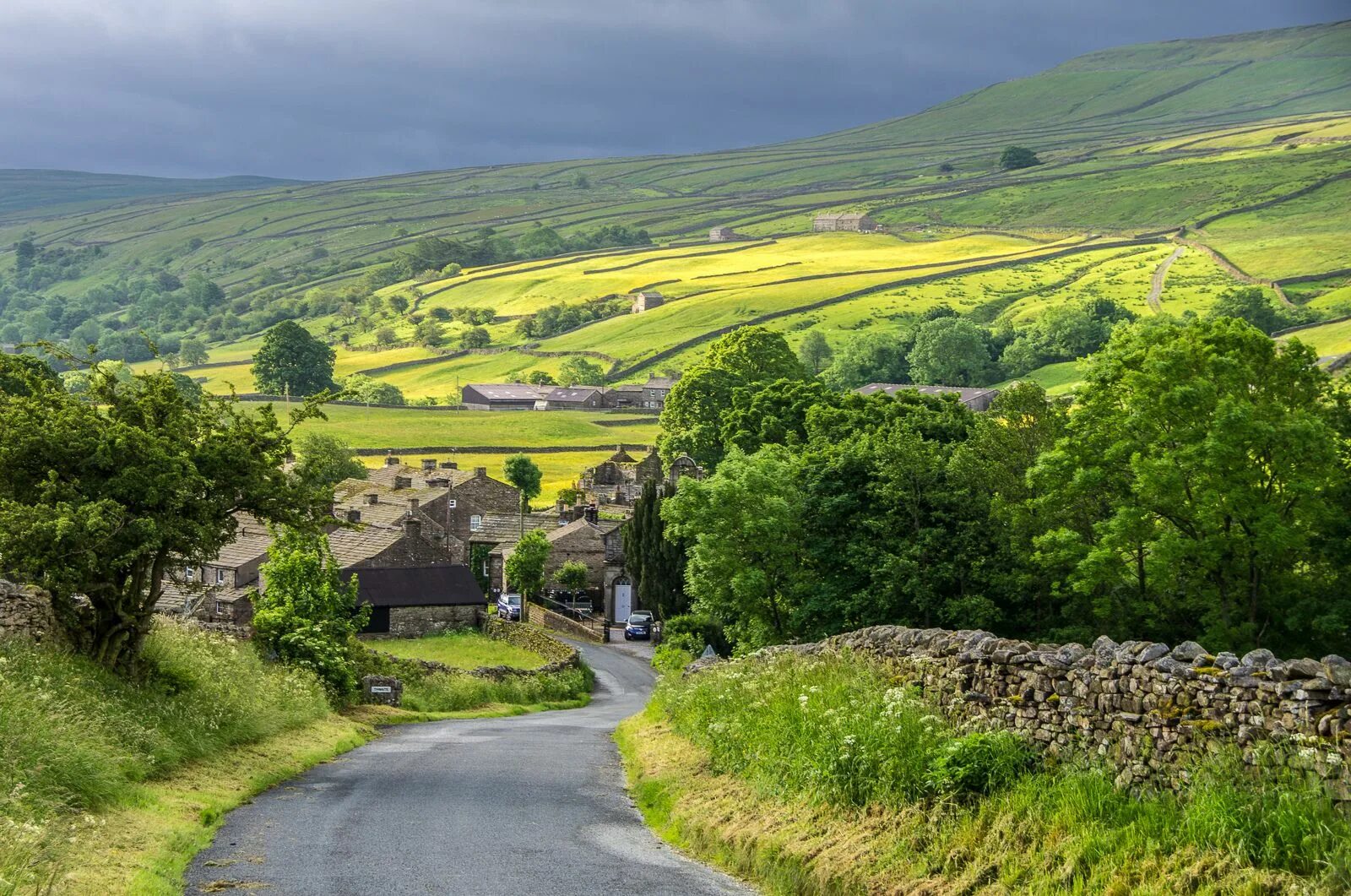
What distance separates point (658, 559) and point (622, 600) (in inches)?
582

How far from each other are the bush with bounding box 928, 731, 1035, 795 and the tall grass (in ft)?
27.2

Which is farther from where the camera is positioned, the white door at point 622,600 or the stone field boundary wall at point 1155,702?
the white door at point 622,600

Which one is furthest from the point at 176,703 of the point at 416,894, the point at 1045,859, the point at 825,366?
the point at 825,366

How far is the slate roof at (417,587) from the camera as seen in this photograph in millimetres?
70500

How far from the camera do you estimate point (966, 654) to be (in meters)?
16.1

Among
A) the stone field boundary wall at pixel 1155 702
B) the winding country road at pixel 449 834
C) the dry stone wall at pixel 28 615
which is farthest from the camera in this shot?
the dry stone wall at pixel 28 615

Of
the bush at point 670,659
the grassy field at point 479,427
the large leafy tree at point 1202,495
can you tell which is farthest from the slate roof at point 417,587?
the grassy field at point 479,427

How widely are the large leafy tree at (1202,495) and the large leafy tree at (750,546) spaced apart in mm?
9325

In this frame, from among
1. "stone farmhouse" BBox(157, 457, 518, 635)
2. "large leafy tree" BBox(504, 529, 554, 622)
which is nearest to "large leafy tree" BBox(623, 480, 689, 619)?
"large leafy tree" BBox(504, 529, 554, 622)

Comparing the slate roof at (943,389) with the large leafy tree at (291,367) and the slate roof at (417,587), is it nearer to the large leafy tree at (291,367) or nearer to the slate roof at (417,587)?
the large leafy tree at (291,367)

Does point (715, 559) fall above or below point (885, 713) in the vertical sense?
below

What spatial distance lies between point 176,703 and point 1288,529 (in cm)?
2747

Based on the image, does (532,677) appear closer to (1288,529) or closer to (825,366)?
(1288,529)

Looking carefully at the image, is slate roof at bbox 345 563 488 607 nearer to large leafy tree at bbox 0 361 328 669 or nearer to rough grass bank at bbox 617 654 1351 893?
large leafy tree at bbox 0 361 328 669
